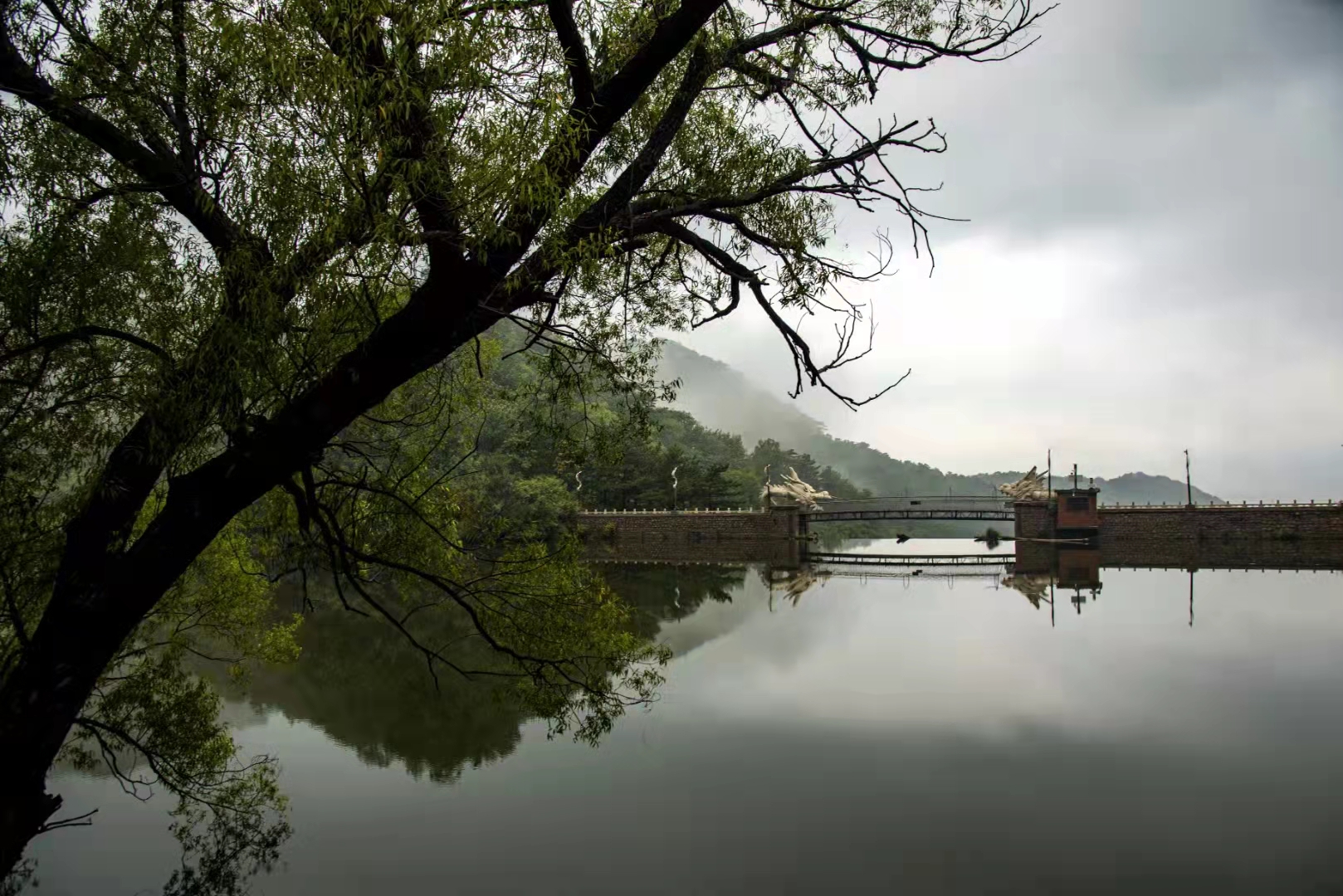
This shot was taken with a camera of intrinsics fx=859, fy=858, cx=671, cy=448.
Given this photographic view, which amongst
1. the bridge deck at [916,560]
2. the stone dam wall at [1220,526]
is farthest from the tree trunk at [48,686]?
the stone dam wall at [1220,526]

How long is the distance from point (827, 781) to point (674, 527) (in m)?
28.9

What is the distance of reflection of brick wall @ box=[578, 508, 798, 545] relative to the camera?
35.5 metres

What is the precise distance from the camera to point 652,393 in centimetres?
602

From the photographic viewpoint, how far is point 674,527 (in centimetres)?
3562

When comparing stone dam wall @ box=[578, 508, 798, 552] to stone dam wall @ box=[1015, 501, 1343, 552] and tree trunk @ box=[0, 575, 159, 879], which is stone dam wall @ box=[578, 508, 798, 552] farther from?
tree trunk @ box=[0, 575, 159, 879]

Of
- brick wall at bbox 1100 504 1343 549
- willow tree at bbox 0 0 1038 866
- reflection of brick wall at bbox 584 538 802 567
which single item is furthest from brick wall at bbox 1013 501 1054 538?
willow tree at bbox 0 0 1038 866

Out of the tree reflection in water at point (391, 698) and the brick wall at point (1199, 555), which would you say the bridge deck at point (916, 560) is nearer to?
the brick wall at point (1199, 555)

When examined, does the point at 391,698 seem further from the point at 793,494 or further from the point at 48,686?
the point at 793,494

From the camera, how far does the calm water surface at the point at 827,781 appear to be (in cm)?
512

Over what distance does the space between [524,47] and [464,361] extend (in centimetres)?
264

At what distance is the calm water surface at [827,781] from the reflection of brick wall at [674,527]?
23.0 meters

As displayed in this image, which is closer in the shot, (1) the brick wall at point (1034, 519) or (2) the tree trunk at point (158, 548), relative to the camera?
(2) the tree trunk at point (158, 548)

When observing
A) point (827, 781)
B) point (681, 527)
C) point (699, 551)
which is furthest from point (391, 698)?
point (681, 527)

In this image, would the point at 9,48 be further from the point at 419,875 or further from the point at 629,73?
the point at 419,875
